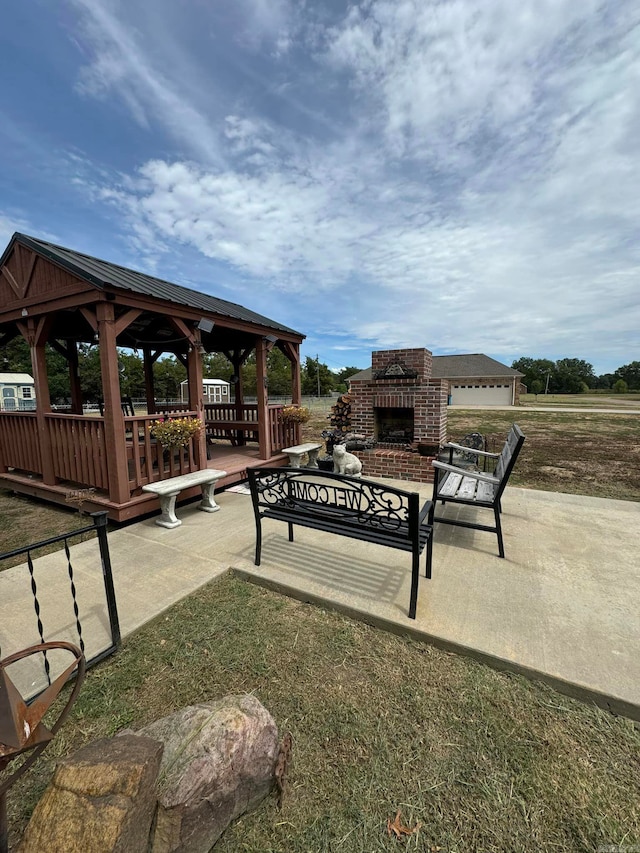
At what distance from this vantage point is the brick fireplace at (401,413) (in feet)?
19.0

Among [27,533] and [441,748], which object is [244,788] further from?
[27,533]

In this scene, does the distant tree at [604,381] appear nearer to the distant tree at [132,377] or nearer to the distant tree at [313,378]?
the distant tree at [313,378]

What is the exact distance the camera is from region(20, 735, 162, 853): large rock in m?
1.00

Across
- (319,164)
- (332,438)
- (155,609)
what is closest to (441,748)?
(155,609)

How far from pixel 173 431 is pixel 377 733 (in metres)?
3.65

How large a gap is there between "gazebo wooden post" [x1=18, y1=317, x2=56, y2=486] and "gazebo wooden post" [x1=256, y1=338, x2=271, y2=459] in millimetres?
2987

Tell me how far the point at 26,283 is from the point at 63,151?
4.79 m

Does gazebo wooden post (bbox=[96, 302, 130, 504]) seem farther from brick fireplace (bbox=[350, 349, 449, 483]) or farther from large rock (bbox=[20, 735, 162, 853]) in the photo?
brick fireplace (bbox=[350, 349, 449, 483])

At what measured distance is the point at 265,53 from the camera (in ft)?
19.3

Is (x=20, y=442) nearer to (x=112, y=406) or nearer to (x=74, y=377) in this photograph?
(x=74, y=377)

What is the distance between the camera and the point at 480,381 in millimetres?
32469

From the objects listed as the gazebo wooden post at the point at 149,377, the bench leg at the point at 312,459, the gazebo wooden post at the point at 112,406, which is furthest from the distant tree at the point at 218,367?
the gazebo wooden post at the point at 112,406

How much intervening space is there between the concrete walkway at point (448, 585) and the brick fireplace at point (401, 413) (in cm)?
190

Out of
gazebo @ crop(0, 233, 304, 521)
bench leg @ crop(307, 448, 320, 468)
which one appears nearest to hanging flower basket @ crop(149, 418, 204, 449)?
gazebo @ crop(0, 233, 304, 521)
